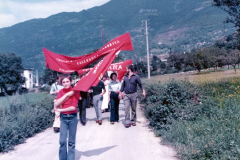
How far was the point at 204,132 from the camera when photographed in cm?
574

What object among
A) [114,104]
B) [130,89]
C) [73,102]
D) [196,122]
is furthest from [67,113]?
[114,104]

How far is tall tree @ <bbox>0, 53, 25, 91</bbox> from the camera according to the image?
3221 inches

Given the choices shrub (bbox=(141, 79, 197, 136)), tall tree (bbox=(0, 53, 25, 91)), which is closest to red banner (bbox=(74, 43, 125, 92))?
shrub (bbox=(141, 79, 197, 136))

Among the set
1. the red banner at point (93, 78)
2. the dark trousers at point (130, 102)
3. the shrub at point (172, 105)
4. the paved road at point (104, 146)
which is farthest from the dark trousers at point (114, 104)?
the red banner at point (93, 78)

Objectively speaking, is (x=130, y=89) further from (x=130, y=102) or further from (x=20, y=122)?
(x=20, y=122)

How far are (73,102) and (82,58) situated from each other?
237cm

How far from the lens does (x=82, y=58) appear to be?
23.9 ft

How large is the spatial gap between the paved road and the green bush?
0.22 m

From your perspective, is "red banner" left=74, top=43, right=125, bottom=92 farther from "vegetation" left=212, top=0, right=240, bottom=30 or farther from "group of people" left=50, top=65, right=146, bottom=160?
"vegetation" left=212, top=0, right=240, bottom=30

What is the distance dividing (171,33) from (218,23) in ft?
88.4

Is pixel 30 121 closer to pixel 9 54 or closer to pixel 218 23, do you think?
pixel 9 54

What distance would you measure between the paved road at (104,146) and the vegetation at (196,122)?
16.3 inches

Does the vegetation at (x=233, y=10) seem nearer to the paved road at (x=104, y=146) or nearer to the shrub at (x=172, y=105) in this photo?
the shrub at (x=172, y=105)

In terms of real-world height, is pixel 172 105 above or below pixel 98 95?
below
